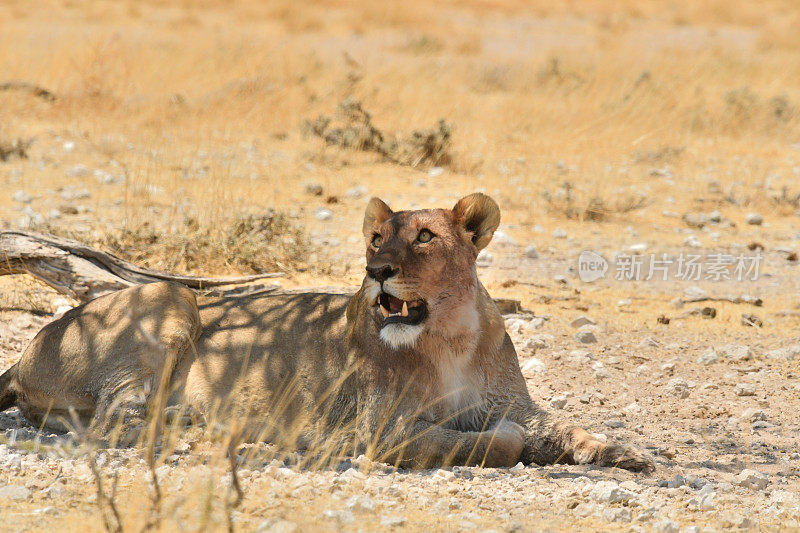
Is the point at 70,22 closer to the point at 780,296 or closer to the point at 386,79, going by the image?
the point at 386,79

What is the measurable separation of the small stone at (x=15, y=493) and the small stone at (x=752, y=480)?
358cm

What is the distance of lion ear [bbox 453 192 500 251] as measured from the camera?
5.27m

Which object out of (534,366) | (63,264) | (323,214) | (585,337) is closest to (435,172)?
(323,214)

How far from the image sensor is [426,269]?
4.98 meters

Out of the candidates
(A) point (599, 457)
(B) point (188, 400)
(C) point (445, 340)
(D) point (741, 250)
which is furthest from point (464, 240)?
(D) point (741, 250)

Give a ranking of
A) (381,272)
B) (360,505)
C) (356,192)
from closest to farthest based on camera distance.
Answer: (360,505) → (381,272) → (356,192)

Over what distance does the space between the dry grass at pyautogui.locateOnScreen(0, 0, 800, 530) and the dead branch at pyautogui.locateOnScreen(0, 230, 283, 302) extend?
149 centimetres

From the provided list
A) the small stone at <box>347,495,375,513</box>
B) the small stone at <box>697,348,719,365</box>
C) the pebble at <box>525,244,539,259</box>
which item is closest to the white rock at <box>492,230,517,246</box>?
the pebble at <box>525,244,539,259</box>

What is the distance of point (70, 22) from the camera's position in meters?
26.2

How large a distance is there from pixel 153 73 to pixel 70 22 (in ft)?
34.7

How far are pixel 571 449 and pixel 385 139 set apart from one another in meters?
9.69

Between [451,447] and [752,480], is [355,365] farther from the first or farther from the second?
[752,480]

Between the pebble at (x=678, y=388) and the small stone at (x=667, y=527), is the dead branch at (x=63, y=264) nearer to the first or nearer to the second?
the pebble at (x=678, y=388)

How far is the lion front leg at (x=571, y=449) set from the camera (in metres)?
5.07
